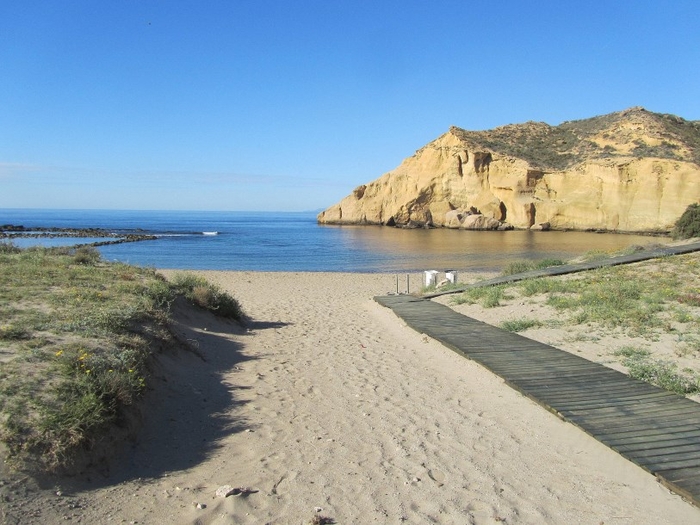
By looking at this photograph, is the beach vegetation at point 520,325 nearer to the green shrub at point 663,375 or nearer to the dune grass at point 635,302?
the dune grass at point 635,302

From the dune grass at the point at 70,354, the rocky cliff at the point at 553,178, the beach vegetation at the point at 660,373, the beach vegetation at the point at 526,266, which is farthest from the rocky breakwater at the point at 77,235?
the beach vegetation at the point at 660,373

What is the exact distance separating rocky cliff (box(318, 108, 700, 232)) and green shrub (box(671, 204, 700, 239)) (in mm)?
23286

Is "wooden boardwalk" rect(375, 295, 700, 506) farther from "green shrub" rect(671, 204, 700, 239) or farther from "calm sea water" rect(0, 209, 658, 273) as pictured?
"green shrub" rect(671, 204, 700, 239)

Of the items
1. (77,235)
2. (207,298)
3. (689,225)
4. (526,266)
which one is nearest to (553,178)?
(689,225)

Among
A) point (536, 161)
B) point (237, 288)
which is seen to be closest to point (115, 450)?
point (237, 288)

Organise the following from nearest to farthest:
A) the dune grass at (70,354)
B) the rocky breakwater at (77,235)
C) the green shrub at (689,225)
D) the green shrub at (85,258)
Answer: the dune grass at (70,354)
the green shrub at (85,258)
the green shrub at (689,225)
the rocky breakwater at (77,235)

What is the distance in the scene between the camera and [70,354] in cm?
561

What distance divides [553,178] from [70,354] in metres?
58.7

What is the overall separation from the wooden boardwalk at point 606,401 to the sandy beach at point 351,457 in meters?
0.14

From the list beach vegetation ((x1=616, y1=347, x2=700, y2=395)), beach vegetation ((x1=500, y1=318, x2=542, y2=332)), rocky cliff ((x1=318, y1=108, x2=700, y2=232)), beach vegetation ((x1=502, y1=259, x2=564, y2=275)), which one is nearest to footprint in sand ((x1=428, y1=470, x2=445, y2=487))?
beach vegetation ((x1=616, y1=347, x2=700, y2=395))

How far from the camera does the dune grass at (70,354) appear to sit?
4305mm

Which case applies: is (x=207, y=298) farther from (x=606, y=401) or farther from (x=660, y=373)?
(x=660, y=373)

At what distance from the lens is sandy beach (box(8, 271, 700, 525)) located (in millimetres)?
3975

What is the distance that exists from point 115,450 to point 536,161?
62.5 metres
